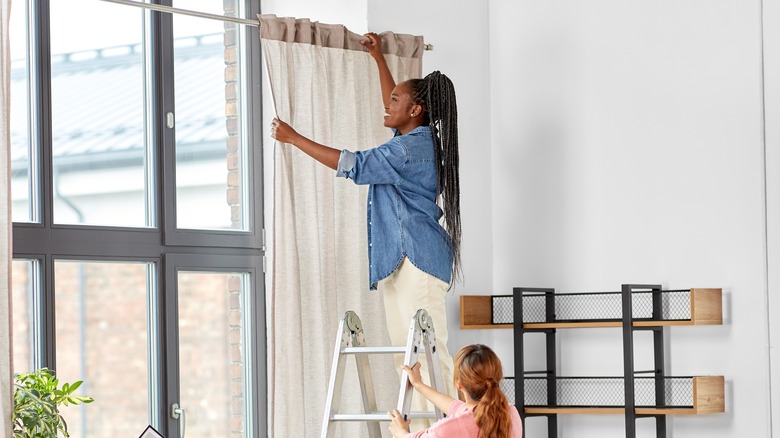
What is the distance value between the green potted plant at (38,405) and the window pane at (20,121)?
1.83 ft

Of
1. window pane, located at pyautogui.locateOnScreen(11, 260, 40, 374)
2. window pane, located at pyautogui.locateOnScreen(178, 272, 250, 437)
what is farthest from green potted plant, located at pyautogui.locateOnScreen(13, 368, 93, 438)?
window pane, located at pyautogui.locateOnScreen(178, 272, 250, 437)

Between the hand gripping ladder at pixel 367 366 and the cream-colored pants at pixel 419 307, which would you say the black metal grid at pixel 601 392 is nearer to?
the cream-colored pants at pixel 419 307

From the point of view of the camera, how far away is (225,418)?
3973 mm

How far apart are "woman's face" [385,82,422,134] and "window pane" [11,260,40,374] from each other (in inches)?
48.4

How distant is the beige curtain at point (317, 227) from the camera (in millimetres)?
3807

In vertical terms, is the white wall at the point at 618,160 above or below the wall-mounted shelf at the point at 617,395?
above

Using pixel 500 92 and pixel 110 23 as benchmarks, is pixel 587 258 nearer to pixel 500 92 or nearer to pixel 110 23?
pixel 500 92

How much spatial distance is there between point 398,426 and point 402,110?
1.10 metres

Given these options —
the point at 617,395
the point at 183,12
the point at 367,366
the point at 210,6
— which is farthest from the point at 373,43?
the point at 617,395

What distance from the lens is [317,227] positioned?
3900 mm

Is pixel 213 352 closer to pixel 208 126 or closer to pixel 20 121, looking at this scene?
pixel 208 126

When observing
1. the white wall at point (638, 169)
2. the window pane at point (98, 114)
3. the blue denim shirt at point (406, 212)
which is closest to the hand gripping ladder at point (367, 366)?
the blue denim shirt at point (406, 212)

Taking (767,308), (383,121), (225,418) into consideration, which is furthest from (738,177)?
(225,418)

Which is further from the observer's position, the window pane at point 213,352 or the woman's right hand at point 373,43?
the woman's right hand at point 373,43
